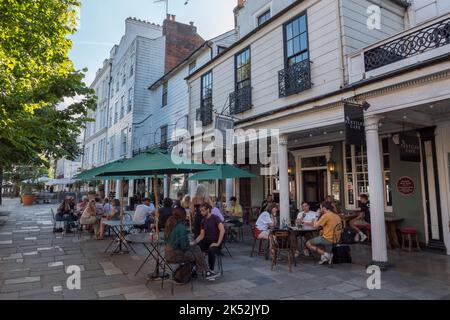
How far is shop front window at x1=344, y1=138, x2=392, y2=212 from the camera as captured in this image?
366 inches

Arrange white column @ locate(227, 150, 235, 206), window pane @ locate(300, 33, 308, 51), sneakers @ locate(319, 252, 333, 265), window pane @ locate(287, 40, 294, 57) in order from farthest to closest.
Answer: white column @ locate(227, 150, 235, 206) → window pane @ locate(287, 40, 294, 57) → window pane @ locate(300, 33, 308, 51) → sneakers @ locate(319, 252, 333, 265)

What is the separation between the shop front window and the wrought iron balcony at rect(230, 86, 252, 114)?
3.70 meters

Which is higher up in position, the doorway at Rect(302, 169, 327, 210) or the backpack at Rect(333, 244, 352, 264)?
the doorway at Rect(302, 169, 327, 210)

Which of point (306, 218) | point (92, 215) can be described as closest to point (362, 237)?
point (306, 218)

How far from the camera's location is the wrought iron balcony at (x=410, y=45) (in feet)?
19.4

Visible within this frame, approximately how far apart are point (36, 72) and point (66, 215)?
515cm

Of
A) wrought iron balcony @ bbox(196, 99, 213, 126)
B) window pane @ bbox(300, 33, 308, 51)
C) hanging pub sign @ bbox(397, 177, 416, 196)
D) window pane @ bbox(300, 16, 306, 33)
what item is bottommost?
hanging pub sign @ bbox(397, 177, 416, 196)

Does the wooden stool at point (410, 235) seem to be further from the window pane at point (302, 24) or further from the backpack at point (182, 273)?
the window pane at point (302, 24)

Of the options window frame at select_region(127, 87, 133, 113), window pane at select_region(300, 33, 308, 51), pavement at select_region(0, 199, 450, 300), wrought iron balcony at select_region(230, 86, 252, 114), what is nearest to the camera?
pavement at select_region(0, 199, 450, 300)

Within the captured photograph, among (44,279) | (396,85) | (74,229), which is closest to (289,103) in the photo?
(396,85)

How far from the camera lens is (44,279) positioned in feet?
18.5

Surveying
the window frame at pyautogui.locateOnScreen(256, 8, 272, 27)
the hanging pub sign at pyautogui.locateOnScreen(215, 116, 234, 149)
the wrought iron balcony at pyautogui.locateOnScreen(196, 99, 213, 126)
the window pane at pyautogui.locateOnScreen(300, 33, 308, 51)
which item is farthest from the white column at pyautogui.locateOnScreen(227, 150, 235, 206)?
the window pane at pyautogui.locateOnScreen(300, 33, 308, 51)

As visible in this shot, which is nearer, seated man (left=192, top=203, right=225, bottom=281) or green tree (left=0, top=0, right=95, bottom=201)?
seated man (left=192, top=203, right=225, bottom=281)

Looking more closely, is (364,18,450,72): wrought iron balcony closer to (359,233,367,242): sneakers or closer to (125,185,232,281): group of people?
(359,233,367,242): sneakers
